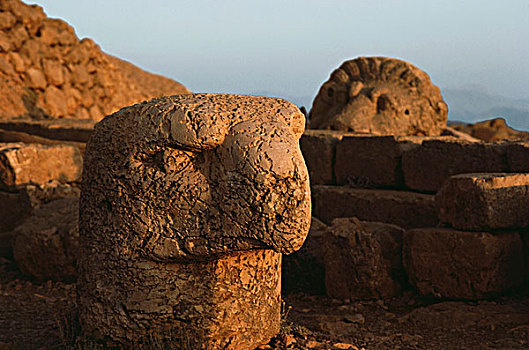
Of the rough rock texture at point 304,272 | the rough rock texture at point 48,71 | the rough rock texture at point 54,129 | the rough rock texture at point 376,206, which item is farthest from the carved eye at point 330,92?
the rough rock texture at point 48,71

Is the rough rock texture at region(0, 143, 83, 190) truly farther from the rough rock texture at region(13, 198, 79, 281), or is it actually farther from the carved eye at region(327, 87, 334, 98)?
the carved eye at region(327, 87, 334, 98)

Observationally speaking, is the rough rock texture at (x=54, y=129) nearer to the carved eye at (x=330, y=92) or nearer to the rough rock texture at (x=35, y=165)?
the rough rock texture at (x=35, y=165)

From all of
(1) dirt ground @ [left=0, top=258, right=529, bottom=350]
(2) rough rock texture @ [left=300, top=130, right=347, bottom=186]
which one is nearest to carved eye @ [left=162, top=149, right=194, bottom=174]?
(1) dirt ground @ [left=0, top=258, right=529, bottom=350]

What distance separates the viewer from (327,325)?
4.32 m

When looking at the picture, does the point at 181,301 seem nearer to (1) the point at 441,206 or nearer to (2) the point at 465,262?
(2) the point at 465,262

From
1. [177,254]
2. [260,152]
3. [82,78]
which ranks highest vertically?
[82,78]

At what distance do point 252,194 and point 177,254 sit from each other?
1.71 feet

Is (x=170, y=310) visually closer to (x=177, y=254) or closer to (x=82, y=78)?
(x=177, y=254)

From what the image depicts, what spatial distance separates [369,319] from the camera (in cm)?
450

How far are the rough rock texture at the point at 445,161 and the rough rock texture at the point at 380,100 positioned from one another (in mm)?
1812

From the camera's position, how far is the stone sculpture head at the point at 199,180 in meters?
2.54

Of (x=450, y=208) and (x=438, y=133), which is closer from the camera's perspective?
(x=450, y=208)

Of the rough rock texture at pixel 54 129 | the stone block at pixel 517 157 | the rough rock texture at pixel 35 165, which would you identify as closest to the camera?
the stone block at pixel 517 157

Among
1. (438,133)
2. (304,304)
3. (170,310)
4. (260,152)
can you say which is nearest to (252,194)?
(260,152)
